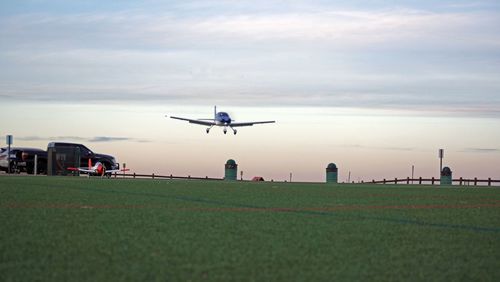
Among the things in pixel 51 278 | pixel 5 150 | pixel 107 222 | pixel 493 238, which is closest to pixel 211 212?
pixel 107 222

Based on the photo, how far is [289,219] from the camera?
49.7ft

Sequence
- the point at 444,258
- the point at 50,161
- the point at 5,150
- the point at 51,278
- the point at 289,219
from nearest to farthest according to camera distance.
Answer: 1. the point at 51,278
2. the point at 444,258
3. the point at 289,219
4. the point at 50,161
5. the point at 5,150

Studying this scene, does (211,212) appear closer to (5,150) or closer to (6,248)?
(6,248)

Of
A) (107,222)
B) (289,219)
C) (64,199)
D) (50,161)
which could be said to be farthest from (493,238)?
(50,161)

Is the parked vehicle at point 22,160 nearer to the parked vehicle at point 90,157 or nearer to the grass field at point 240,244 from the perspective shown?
the parked vehicle at point 90,157

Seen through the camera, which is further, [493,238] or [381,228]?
[381,228]

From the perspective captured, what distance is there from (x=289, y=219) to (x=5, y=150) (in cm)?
5046

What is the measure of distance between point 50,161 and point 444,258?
49.4 metres

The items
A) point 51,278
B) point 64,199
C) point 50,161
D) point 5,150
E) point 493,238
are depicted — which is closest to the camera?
point 51,278

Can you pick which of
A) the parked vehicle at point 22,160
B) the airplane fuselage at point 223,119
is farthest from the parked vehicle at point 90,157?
the airplane fuselage at point 223,119

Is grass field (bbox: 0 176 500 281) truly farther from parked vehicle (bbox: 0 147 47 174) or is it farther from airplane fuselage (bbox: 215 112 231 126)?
airplane fuselage (bbox: 215 112 231 126)

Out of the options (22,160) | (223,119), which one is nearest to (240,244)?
(22,160)

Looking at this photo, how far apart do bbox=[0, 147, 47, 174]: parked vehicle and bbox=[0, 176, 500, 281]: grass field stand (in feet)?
146

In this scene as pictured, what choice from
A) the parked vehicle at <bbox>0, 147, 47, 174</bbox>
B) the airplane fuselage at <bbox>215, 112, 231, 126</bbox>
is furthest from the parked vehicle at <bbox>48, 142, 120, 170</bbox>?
the airplane fuselage at <bbox>215, 112, 231, 126</bbox>
